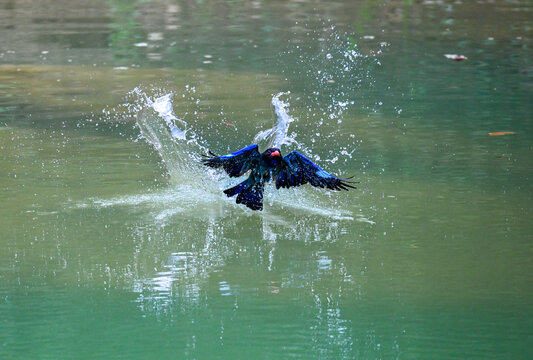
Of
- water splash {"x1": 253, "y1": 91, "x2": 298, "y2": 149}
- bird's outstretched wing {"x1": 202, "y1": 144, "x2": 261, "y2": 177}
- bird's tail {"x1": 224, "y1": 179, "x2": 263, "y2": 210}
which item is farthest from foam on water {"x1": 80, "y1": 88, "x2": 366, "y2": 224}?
bird's outstretched wing {"x1": 202, "y1": 144, "x2": 261, "y2": 177}

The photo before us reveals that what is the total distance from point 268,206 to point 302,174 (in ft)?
2.15

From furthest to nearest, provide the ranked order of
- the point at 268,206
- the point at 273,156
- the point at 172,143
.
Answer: the point at 172,143
the point at 268,206
the point at 273,156

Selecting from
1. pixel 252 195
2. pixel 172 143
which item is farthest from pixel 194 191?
pixel 252 195

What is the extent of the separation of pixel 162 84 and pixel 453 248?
4436 millimetres

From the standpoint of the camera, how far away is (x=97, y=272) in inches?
177

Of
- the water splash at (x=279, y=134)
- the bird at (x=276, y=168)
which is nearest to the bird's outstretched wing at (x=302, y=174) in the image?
the bird at (x=276, y=168)

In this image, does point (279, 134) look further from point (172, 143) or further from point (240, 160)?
point (240, 160)

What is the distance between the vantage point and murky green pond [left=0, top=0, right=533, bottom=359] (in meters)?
3.88

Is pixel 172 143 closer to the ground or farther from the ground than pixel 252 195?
closer to the ground

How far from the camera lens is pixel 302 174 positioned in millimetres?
4961

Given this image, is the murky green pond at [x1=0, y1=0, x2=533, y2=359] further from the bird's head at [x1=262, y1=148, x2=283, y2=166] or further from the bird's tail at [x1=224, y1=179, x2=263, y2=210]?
the bird's head at [x1=262, y1=148, x2=283, y2=166]

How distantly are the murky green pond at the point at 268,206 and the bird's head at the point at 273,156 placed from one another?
0.41m

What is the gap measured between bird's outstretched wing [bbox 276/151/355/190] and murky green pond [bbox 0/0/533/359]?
0.29m

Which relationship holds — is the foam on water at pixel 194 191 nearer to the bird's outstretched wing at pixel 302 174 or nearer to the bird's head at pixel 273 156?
the bird's outstretched wing at pixel 302 174
